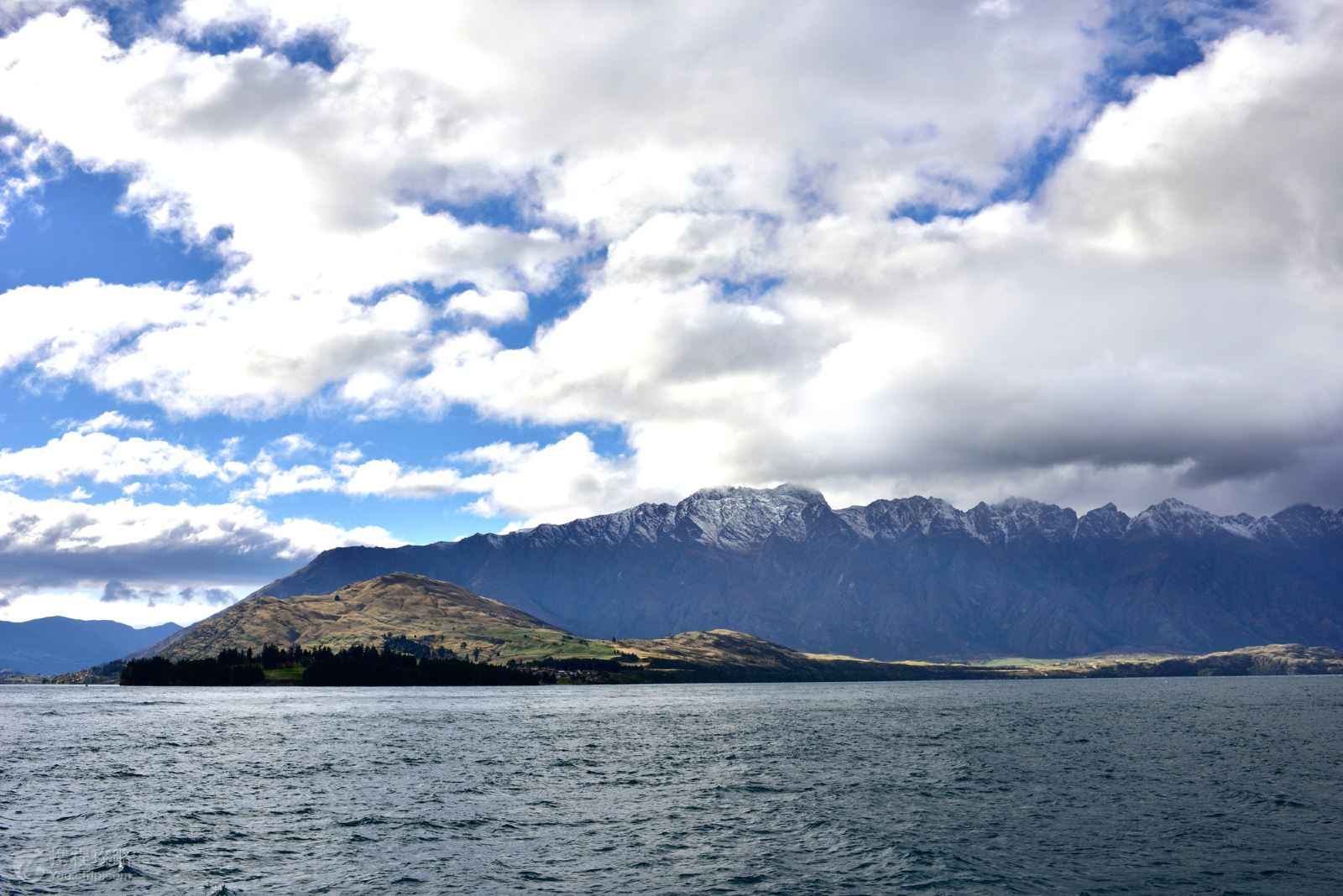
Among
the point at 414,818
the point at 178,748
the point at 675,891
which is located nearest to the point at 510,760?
the point at 414,818

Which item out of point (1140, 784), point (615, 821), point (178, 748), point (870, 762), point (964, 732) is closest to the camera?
point (615, 821)

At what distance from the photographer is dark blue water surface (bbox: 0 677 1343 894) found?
62.6 metres

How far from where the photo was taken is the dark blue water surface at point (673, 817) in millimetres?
62625

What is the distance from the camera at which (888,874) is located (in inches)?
2517

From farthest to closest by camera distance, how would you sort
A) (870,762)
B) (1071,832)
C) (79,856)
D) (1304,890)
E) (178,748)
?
(178,748)
(870,762)
(1071,832)
(79,856)
(1304,890)

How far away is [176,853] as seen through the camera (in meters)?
69.9

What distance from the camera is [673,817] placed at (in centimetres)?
8512

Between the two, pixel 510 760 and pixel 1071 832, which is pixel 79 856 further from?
pixel 1071 832

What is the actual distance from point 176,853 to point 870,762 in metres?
87.5

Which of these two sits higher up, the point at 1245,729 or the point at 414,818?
the point at 414,818

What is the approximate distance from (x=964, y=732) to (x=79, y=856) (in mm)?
152382

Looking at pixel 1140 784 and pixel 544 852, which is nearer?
pixel 544 852

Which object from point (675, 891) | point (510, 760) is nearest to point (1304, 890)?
point (675, 891)

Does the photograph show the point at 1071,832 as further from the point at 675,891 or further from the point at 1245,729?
the point at 1245,729
